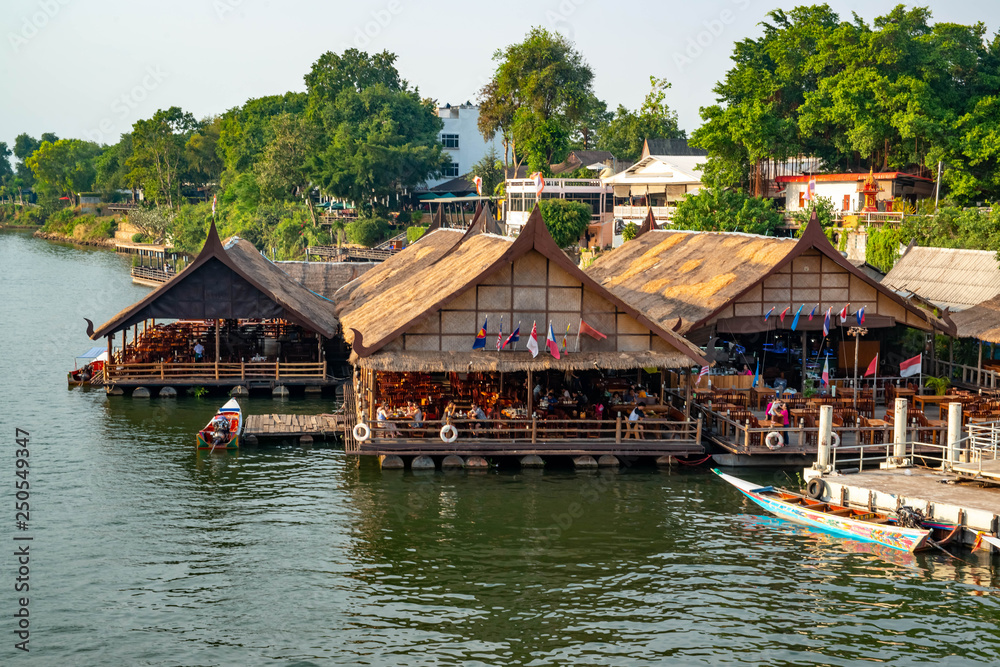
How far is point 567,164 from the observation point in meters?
112

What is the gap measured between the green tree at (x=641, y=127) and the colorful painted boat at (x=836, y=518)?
86.7 meters

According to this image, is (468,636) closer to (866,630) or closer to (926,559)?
(866,630)

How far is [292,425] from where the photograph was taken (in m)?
34.5

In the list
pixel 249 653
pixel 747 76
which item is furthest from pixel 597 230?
pixel 249 653

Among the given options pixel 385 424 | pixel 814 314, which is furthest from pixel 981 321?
pixel 385 424

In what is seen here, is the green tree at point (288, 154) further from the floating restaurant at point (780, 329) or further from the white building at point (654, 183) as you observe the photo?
the floating restaurant at point (780, 329)

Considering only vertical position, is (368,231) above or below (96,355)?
above

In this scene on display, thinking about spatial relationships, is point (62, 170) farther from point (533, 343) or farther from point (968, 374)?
point (968, 374)

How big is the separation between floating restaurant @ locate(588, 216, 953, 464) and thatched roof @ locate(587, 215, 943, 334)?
0.22 feet

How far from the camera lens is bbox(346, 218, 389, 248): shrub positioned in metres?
101

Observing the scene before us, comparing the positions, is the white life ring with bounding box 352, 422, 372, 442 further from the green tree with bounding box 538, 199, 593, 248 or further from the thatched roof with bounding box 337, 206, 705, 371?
Answer: the green tree with bounding box 538, 199, 593, 248

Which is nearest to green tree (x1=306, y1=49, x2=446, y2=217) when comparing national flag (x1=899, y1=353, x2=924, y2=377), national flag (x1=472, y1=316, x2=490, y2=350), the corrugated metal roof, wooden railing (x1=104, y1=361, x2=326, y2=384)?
wooden railing (x1=104, y1=361, x2=326, y2=384)

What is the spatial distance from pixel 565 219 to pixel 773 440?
52.9 m

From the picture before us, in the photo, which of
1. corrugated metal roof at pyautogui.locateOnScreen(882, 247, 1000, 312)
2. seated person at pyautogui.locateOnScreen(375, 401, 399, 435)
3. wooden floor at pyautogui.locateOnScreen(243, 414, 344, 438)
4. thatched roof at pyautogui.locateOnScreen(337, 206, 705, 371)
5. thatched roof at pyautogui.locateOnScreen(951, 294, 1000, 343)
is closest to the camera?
thatched roof at pyautogui.locateOnScreen(337, 206, 705, 371)
